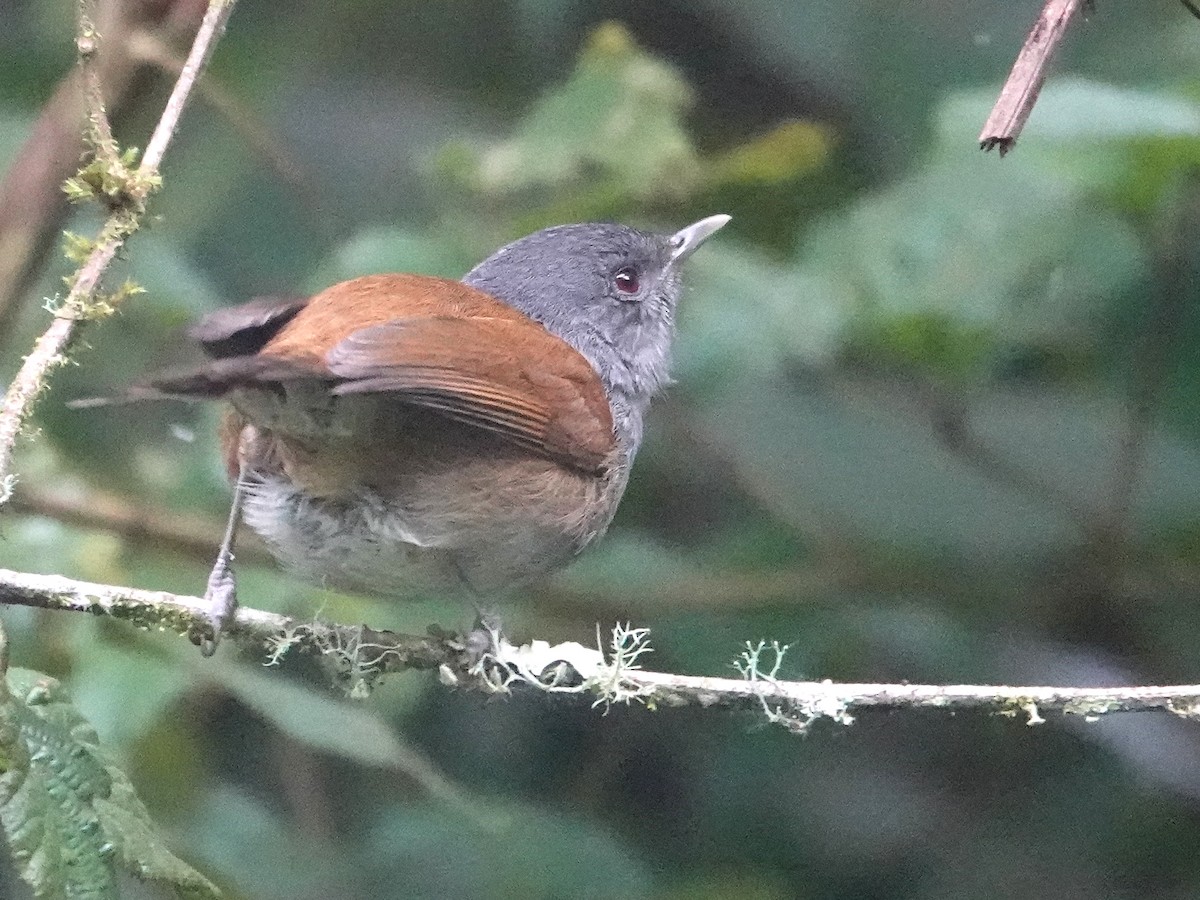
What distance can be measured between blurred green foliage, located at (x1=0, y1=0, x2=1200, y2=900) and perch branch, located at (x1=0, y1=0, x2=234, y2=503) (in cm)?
92

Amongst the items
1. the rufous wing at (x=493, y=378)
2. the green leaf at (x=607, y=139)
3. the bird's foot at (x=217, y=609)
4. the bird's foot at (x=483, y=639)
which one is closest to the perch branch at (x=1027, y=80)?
the rufous wing at (x=493, y=378)

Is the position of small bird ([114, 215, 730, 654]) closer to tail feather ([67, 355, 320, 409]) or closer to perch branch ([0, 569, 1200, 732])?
tail feather ([67, 355, 320, 409])

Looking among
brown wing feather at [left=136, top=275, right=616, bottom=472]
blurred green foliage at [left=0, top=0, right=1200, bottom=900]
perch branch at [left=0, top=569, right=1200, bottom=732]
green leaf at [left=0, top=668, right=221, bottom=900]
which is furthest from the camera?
blurred green foliage at [left=0, top=0, right=1200, bottom=900]

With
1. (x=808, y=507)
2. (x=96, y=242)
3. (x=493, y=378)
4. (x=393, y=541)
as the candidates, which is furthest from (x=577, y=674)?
(x=808, y=507)

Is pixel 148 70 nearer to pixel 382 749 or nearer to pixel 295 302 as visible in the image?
pixel 295 302

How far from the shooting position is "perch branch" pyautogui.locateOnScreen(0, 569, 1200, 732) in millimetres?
1809

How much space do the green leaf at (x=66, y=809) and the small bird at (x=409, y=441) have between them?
39 centimetres

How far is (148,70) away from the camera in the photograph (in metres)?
3.34

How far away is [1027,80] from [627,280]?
62.7 inches

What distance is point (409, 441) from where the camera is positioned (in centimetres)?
228

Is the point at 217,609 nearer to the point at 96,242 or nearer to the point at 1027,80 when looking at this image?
the point at 96,242

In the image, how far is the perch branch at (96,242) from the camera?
→ 6.38 ft

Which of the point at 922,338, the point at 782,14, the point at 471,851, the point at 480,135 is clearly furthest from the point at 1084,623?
the point at 480,135

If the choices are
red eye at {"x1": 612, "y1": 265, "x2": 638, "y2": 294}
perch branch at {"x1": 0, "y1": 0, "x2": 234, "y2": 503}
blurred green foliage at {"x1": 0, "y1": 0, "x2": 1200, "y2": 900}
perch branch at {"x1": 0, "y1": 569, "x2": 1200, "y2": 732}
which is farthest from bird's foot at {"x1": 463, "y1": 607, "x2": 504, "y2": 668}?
red eye at {"x1": 612, "y1": 265, "x2": 638, "y2": 294}
